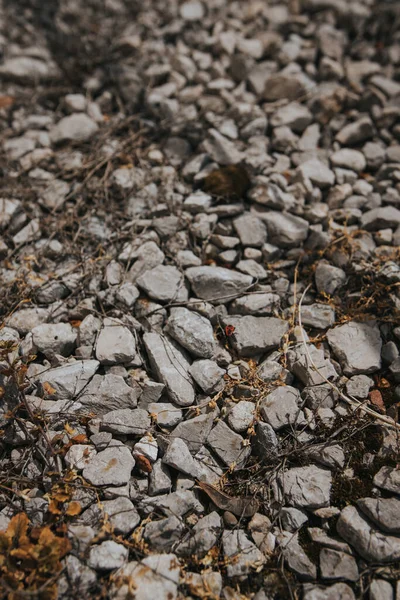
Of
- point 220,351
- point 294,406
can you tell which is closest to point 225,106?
point 220,351

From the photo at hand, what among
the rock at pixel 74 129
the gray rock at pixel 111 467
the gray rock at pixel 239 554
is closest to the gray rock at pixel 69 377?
the gray rock at pixel 111 467

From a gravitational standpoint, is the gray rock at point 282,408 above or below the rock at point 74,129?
below

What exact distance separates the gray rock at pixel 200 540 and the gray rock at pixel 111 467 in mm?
391

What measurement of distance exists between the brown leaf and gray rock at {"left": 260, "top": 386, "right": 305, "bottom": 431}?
0.39m

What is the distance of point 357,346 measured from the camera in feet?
8.64

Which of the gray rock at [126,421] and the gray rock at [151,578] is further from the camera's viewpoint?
the gray rock at [126,421]

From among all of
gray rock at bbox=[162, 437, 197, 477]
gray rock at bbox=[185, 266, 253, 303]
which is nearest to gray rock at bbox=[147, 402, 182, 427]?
gray rock at bbox=[162, 437, 197, 477]

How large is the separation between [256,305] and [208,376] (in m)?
0.57

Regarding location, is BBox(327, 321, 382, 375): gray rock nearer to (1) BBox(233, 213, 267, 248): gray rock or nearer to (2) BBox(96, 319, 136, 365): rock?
(1) BBox(233, 213, 267, 248): gray rock

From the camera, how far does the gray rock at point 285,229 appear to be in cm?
300

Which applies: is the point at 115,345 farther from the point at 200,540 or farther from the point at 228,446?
the point at 200,540

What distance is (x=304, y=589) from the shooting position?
77.0 inches

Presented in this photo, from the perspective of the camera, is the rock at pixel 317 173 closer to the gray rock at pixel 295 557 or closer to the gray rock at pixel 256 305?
the gray rock at pixel 256 305

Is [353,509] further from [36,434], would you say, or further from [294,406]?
[36,434]
